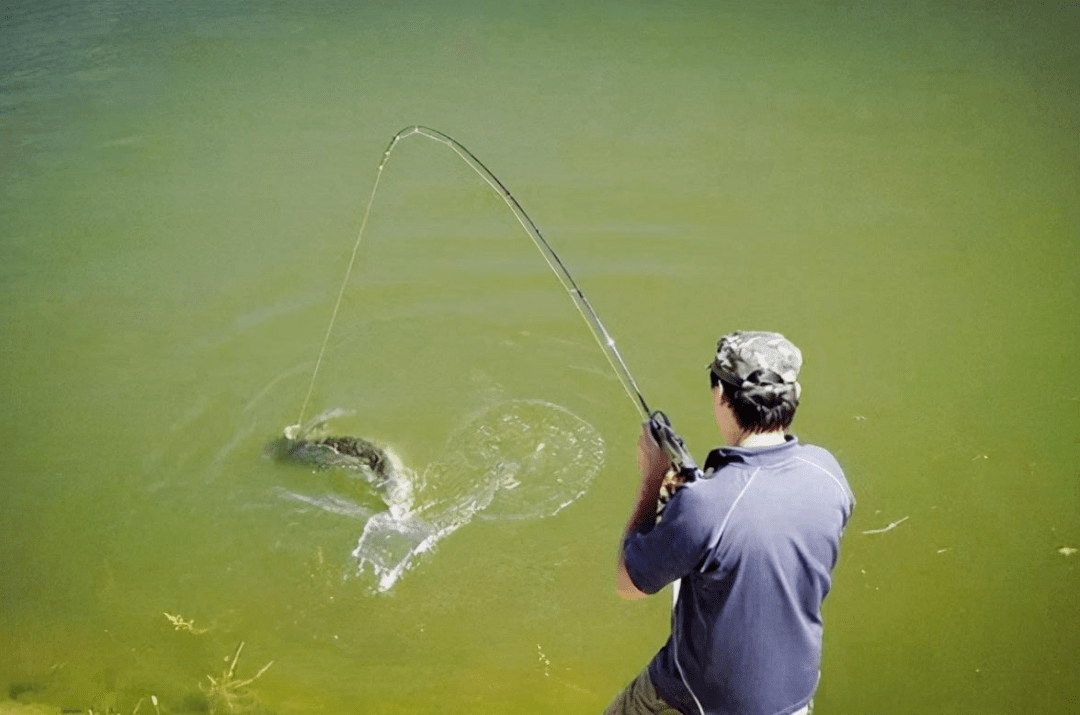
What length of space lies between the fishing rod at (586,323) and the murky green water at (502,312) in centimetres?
9

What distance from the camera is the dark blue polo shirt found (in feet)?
6.13

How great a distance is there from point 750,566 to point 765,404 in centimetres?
37

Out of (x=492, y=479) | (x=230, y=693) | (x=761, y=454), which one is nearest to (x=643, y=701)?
(x=761, y=454)

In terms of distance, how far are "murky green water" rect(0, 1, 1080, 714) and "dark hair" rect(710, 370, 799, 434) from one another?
2.01 m

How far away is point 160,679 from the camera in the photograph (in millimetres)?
3736

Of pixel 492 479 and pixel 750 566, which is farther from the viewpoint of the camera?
pixel 492 479

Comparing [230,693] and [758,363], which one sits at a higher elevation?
[758,363]

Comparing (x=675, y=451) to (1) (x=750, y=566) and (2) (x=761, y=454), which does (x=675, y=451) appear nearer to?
(2) (x=761, y=454)

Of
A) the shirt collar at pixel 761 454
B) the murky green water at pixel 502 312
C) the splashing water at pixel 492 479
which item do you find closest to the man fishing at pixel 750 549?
the shirt collar at pixel 761 454

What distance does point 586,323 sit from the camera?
218 inches

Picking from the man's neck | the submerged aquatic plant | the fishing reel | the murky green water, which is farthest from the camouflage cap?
the submerged aquatic plant

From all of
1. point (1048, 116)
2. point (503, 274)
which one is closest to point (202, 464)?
point (503, 274)

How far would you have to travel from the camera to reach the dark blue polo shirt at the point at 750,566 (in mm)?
1869

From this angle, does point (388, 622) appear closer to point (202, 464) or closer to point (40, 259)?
point (202, 464)
